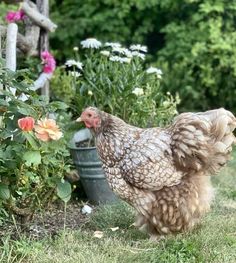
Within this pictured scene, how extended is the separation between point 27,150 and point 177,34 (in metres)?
4.98

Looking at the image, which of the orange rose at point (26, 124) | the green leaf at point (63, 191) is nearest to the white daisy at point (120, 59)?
the green leaf at point (63, 191)

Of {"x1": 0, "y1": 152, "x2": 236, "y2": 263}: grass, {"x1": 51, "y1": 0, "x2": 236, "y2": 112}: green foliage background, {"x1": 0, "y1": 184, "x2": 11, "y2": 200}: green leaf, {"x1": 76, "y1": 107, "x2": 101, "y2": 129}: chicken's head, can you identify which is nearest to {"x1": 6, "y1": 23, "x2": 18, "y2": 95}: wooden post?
{"x1": 76, "y1": 107, "x2": 101, "y2": 129}: chicken's head

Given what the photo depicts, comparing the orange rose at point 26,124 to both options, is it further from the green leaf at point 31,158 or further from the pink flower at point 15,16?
the pink flower at point 15,16

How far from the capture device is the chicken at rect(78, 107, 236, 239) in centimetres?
433

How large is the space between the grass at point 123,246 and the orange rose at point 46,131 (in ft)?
2.59

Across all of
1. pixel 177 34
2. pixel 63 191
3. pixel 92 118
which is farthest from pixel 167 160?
pixel 177 34

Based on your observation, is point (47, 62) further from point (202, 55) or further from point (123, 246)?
point (202, 55)

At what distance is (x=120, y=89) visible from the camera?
575cm

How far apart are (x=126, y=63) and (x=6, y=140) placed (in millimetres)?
2258

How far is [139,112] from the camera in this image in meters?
5.78

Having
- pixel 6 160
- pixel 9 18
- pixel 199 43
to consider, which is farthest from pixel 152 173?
pixel 199 43

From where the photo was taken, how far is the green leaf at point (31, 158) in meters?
3.79

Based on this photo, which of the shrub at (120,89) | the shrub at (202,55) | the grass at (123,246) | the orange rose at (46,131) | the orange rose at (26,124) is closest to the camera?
the orange rose at (26,124)

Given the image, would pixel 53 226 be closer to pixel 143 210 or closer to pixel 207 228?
pixel 143 210
